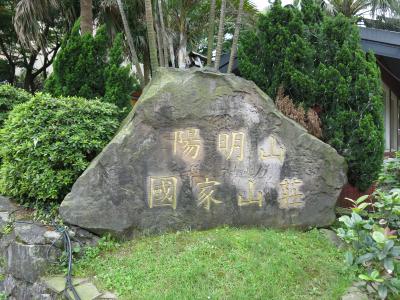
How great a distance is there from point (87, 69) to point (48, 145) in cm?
237

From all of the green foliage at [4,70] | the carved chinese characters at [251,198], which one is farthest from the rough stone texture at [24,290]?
the green foliage at [4,70]

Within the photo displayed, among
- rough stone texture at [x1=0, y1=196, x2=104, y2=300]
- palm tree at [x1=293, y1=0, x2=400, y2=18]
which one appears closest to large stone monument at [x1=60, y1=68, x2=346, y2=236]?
rough stone texture at [x1=0, y1=196, x2=104, y2=300]

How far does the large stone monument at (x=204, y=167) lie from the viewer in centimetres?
470

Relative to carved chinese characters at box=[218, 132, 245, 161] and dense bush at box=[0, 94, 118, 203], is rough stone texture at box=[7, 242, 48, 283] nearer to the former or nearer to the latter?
dense bush at box=[0, 94, 118, 203]

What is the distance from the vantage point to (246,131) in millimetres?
5051

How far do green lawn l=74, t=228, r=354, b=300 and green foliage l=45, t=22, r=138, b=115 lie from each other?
292cm

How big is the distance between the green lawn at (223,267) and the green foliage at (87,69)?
2922 millimetres

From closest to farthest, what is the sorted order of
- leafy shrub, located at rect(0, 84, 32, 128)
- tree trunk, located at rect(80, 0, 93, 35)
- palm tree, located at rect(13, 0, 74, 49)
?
1. leafy shrub, located at rect(0, 84, 32, 128)
2. tree trunk, located at rect(80, 0, 93, 35)
3. palm tree, located at rect(13, 0, 74, 49)

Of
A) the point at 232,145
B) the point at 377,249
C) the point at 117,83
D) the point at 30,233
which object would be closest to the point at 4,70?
the point at 117,83

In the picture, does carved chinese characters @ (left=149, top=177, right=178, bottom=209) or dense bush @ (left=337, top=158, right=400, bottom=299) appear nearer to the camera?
dense bush @ (left=337, top=158, right=400, bottom=299)

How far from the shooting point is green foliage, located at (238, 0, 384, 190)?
579cm

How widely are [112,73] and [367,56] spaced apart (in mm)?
4072

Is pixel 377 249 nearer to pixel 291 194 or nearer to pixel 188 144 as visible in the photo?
pixel 291 194

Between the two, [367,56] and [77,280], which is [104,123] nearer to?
[77,280]
